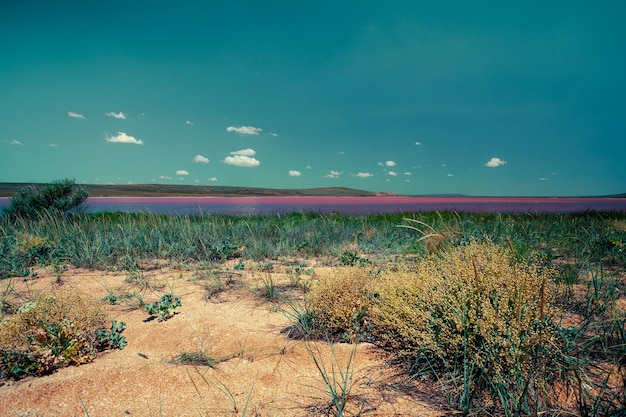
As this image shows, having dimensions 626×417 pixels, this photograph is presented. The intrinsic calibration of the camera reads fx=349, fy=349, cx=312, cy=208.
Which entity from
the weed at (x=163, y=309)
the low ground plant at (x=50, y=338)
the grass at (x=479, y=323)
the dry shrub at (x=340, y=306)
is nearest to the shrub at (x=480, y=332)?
the grass at (x=479, y=323)

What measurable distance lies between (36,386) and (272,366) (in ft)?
5.85

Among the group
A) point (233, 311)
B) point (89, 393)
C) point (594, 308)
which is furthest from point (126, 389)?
point (594, 308)

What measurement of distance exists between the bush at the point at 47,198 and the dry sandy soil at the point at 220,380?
44.2 feet

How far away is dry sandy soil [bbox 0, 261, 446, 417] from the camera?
2305mm

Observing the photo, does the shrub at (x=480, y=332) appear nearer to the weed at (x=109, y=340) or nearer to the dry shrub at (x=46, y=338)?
the weed at (x=109, y=340)

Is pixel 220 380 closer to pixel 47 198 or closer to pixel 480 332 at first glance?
pixel 480 332

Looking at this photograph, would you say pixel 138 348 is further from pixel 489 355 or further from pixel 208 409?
pixel 489 355

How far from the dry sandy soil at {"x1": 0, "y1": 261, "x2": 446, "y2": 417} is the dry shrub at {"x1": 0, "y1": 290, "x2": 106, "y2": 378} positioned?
0.11 metres

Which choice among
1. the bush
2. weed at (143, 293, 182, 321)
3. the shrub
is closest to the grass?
the shrub

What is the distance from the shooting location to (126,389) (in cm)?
259

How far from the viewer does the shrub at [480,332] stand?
218 centimetres

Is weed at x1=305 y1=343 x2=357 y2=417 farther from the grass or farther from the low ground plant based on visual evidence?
the low ground plant

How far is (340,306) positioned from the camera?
3.29 metres

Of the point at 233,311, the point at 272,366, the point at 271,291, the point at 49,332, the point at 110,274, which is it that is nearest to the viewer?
the point at 272,366
